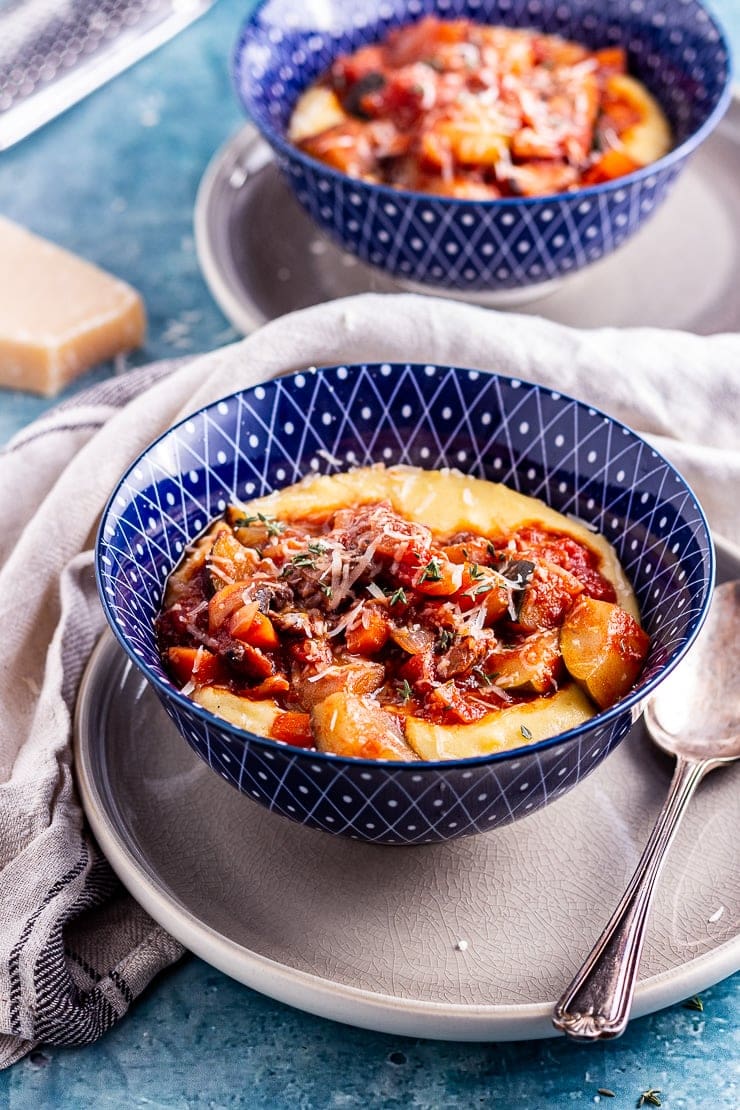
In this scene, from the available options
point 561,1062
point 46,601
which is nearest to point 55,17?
point 46,601

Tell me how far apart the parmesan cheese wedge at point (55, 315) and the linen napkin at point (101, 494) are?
0.54 metres

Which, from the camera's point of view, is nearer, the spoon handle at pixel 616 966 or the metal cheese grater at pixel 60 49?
the spoon handle at pixel 616 966

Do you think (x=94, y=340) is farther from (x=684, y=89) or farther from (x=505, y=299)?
(x=684, y=89)

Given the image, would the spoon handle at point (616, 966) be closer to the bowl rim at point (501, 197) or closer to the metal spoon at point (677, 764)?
the metal spoon at point (677, 764)

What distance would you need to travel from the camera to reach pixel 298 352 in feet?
11.3

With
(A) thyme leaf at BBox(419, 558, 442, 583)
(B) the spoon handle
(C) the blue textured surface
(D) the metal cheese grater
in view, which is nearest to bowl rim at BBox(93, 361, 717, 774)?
(B) the spoon handle

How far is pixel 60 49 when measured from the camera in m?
5.25

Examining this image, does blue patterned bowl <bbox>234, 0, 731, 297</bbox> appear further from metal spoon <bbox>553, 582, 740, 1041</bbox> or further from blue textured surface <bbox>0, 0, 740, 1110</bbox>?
blue textured surface <bbox>0, 0, 740, 1110</bbox>

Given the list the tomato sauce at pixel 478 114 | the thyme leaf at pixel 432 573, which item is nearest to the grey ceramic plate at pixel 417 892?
the thyme leaf at pixel 432 573

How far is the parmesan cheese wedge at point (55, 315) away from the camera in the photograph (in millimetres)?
4094

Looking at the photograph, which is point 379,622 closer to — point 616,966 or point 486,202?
point 616,966

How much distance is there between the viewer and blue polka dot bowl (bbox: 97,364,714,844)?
2.24 m

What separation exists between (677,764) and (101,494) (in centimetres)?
154

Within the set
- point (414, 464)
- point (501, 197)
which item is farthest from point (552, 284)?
point (414, 464)
